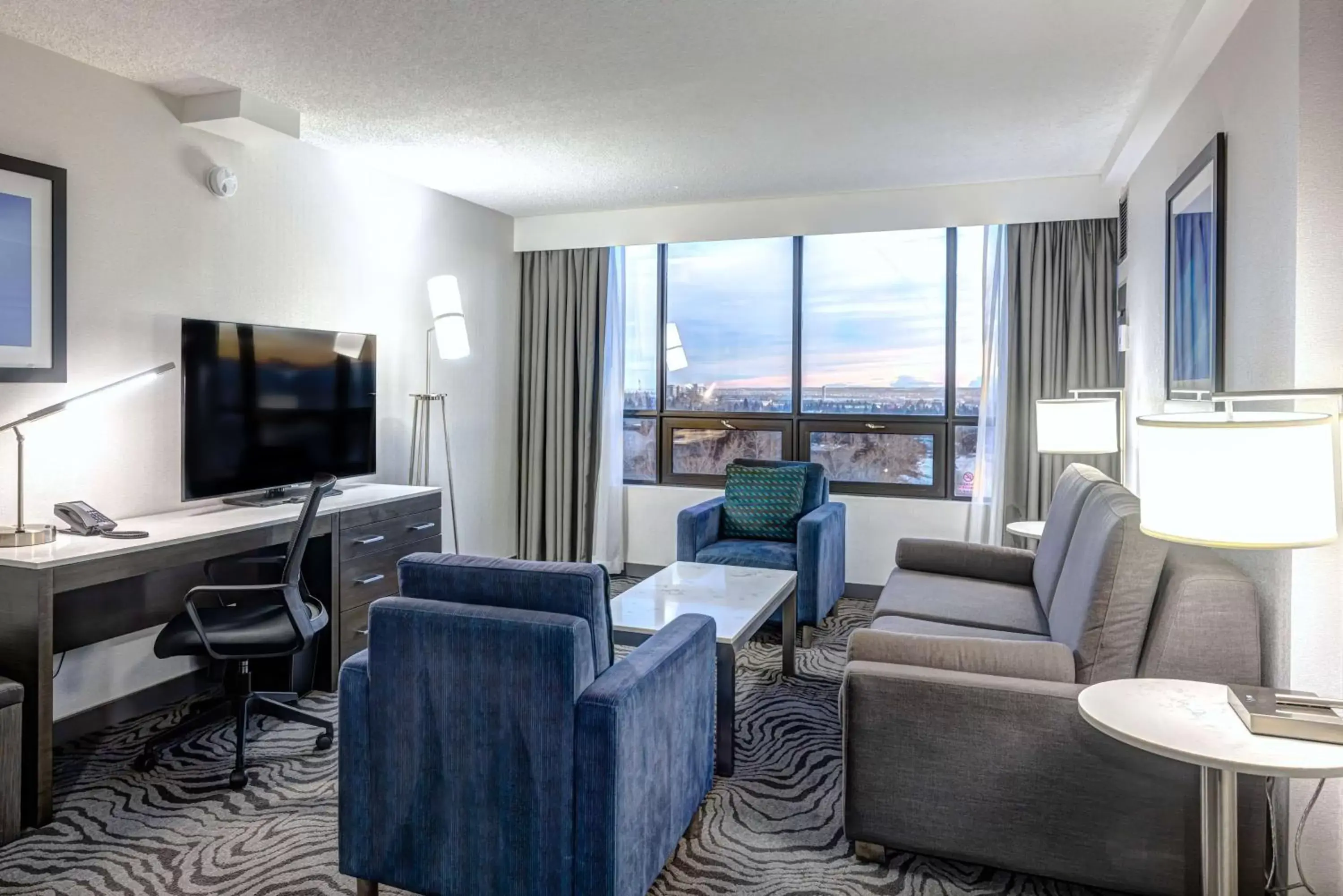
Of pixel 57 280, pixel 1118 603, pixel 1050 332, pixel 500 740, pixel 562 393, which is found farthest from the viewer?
pixel 562 393

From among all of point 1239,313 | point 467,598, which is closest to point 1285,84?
point 1239,313

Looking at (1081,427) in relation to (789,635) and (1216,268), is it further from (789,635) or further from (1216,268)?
(789,635)

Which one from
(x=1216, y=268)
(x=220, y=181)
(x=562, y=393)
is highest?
(x=220, y=181)

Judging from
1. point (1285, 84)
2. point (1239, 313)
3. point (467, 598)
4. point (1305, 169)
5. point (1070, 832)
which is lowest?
point (1070, 832)

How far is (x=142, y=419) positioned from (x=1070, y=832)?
11.5ft

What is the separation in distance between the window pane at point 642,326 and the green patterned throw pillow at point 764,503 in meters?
1.22

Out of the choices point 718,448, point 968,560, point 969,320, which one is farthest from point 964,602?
point 718,448

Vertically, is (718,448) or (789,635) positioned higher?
(718,448)

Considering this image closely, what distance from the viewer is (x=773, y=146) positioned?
4191 mm

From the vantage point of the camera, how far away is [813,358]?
5.55m

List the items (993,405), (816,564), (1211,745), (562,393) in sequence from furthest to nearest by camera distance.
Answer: (562,393) → (993,405) → (816,564) → (1211,745)

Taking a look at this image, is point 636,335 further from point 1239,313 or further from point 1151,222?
point 1239,313

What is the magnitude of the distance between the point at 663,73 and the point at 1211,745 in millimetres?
2745

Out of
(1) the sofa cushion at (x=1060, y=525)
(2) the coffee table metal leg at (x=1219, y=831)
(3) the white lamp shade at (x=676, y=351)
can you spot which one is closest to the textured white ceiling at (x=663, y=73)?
(3) the white lamp shade at (x=676, y=351)
